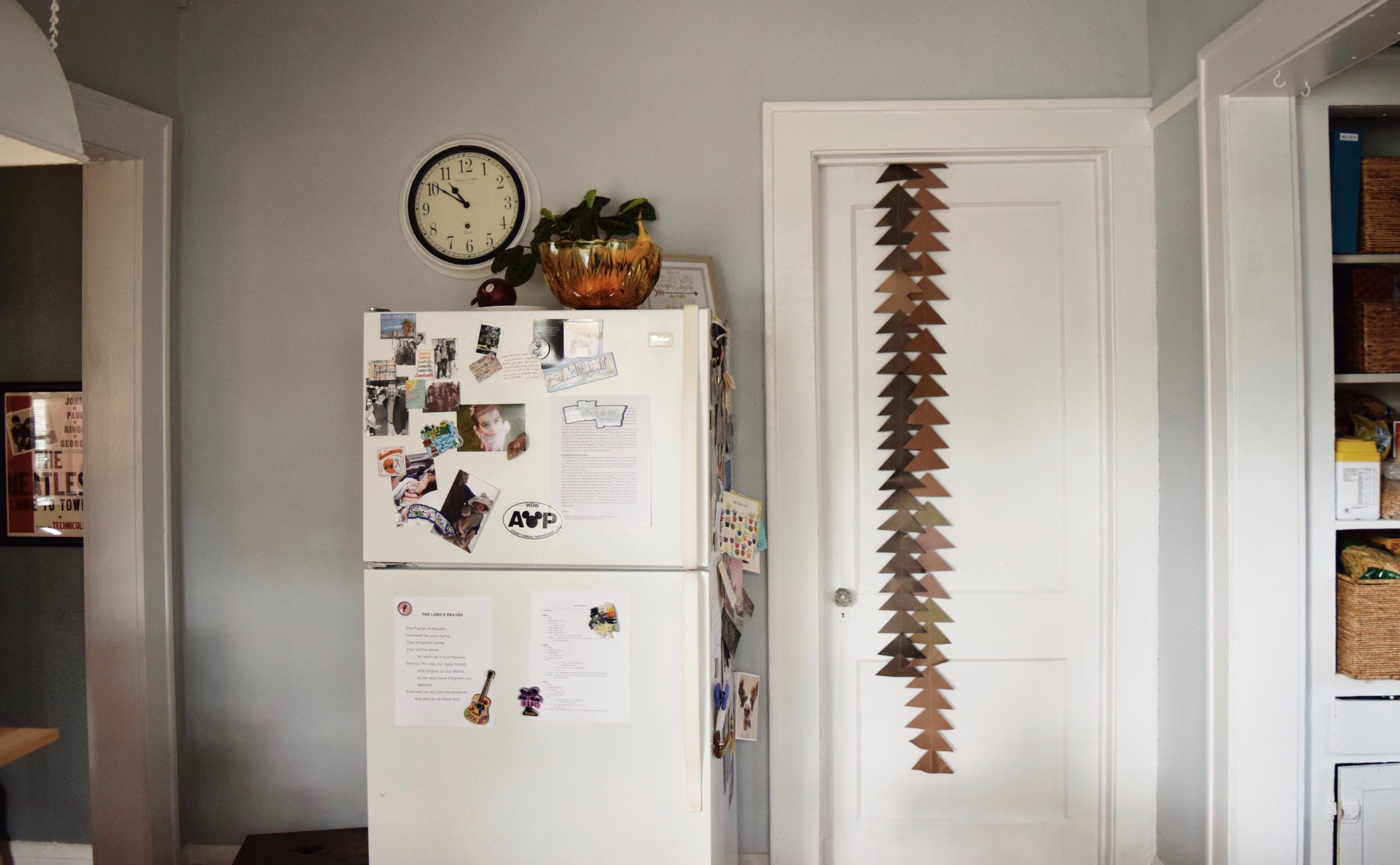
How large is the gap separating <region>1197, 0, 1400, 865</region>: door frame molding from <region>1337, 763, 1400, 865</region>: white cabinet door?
60 millimetres

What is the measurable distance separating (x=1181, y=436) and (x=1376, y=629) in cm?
55

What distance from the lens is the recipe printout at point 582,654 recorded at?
1.43 metres

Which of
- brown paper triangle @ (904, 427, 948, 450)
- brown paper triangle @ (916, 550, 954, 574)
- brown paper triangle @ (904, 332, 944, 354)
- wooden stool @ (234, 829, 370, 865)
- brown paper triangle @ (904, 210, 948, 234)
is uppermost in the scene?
brown paper triangle @ (904, 210, 948, 234)

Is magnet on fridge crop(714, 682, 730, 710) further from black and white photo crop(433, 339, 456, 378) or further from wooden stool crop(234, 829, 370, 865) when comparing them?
wooden stool crop(234, 829, 370, 865)

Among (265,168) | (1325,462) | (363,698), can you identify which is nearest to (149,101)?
(265,168)

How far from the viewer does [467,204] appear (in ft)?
6.58

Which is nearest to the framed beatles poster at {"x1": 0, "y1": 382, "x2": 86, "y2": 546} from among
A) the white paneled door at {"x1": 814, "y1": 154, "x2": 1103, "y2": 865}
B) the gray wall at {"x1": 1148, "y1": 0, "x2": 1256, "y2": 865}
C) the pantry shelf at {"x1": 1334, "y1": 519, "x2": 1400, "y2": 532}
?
the white paneled door at {"x1": 814, "y1": 154, "x2": 1103, "y2": 865}

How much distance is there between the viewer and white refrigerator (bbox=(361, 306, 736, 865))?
142 cm

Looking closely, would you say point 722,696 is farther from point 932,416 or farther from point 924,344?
point 924,344

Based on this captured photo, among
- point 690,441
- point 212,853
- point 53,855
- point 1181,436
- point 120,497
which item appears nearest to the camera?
point 690,441

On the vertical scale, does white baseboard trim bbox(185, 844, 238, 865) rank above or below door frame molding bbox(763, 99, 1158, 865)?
below

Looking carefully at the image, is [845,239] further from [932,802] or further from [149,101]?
[149,101]

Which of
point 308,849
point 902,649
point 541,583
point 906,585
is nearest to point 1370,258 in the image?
point 906,585

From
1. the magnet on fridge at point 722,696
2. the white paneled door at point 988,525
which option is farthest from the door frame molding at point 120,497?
the white paneled door at point 988,525
